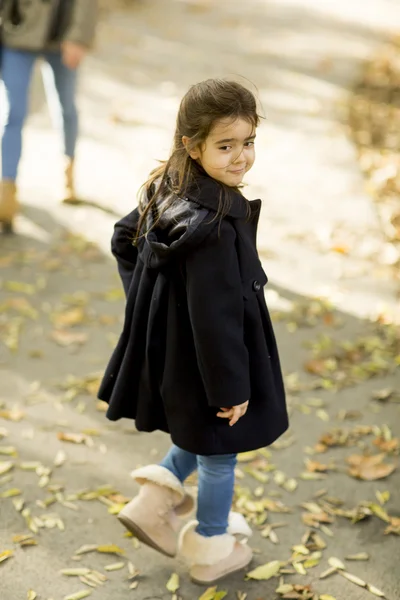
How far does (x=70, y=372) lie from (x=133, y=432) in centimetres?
64

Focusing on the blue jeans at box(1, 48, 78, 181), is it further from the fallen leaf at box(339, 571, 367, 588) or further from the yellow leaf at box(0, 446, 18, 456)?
the fallen leaf at box(339, 571, 367, 588)

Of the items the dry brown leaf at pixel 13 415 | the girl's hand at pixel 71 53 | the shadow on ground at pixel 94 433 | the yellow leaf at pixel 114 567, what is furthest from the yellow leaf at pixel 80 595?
the girl's hand at pixel 71 53

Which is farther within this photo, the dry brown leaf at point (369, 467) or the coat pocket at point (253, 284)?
the dry brown leaf at point (369, 467)

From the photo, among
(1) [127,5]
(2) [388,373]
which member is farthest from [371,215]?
(1) [127,5]

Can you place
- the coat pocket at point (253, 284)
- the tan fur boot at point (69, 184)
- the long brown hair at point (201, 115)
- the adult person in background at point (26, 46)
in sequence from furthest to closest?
the tan fur boot at point (69, 184), the adult person in background at point (26, 46), the coat pocket at point (253, 284), the long brown hair at point (201, 115)

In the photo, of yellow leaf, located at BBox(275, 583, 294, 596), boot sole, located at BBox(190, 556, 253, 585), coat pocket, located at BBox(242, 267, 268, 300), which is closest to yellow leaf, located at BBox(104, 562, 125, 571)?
boot sole, located at BBox(190, 556, 253, 585)

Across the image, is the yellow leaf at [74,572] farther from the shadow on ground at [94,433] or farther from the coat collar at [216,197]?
the coat collar at [216,197]

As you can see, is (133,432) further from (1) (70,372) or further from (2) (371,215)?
(2) (371,215)

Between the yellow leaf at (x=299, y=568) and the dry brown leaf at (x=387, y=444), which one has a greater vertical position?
the dry brown leaf at (x=387, y=444)

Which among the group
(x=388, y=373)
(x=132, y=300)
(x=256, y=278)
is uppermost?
(x=256, y=278)

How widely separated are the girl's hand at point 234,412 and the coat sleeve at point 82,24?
11.7ft

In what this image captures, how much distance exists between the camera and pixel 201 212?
2.46 metres

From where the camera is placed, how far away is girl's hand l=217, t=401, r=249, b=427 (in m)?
2.60

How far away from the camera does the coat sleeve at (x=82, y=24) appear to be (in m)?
5.37
